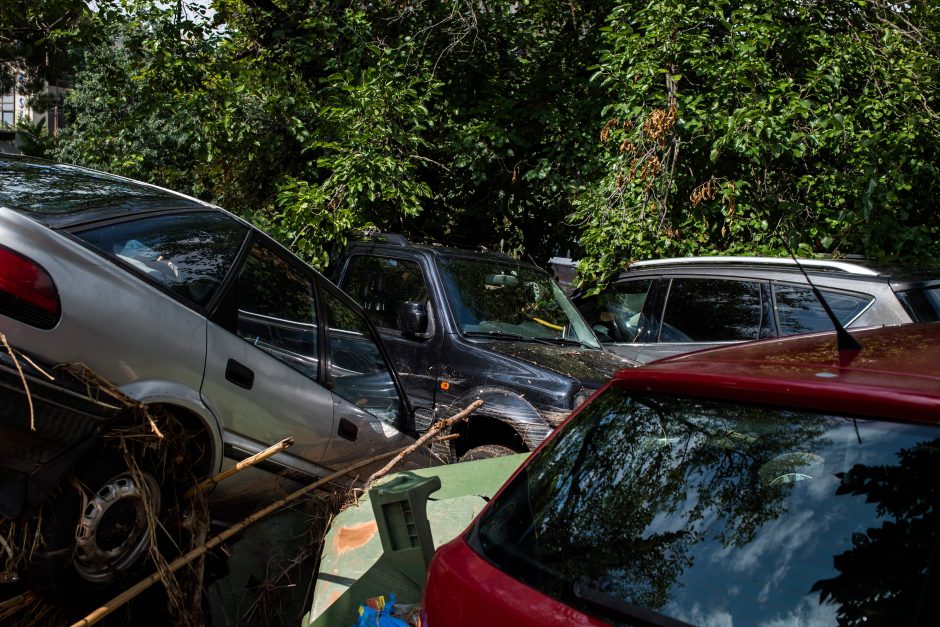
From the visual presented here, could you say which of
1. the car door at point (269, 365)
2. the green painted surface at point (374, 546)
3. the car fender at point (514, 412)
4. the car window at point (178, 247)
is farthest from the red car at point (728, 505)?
the car fender at point (514, 412)

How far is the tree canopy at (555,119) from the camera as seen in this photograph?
7.93 m

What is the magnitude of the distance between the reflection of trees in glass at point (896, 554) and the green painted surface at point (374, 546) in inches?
64.1

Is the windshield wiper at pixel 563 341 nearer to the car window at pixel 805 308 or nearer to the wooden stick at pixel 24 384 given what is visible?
the car window at pixel 805 308

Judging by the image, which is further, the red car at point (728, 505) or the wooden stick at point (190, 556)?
the wooden stick at point (190, 556)

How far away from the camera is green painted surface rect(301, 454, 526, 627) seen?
303 cm

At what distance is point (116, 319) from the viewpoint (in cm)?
337

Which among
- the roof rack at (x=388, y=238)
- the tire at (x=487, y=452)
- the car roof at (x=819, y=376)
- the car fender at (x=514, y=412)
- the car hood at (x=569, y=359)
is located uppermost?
the roof rack at (x=388, y=238)

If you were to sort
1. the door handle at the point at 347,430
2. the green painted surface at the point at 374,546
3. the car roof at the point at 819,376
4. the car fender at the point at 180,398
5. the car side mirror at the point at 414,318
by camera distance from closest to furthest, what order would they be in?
1. the car roof at the point at 819,376
2. the green painted surface at the point at 374,546
3. the car fender at the point at 180,398
4. the door handle at the point at 347,430
5. the car side mirror at the point at 414,318

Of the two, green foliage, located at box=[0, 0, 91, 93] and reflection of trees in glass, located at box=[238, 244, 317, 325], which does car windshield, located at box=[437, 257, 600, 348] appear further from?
green foliage, located at box=[0, 0, 91, 93]

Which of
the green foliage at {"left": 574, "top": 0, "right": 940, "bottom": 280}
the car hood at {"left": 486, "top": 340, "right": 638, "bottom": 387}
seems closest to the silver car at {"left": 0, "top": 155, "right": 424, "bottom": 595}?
the car hood at {"left": 486, "top": 340, "right": 638, "bottom": 387}

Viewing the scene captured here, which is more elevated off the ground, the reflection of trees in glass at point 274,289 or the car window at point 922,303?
the reflection of trees in glass at point 274,289

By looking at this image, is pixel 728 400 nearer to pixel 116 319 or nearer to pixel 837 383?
pixel 837 383

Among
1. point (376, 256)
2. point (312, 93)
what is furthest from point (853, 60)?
point (312, 93)

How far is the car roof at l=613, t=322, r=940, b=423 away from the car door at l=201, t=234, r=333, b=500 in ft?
7.16
